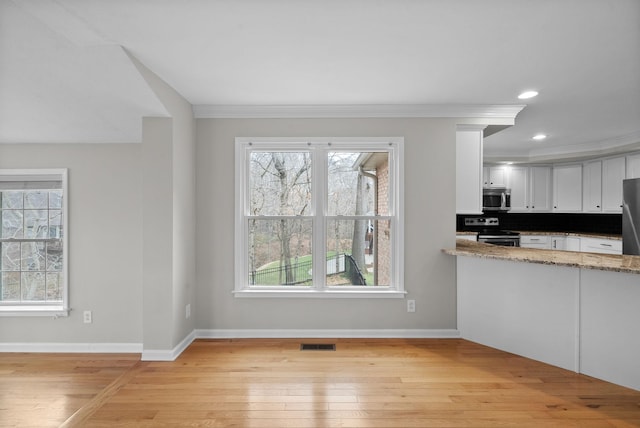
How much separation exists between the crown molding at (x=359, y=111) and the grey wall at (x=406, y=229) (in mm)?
65

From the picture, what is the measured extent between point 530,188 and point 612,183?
108 centimetres

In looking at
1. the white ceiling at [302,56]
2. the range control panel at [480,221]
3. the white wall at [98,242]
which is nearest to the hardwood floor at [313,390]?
the white wall at [98,242]

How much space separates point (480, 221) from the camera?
5.85 meters

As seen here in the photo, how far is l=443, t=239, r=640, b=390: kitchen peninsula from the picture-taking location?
2373 mm

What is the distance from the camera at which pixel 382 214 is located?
11.3ft

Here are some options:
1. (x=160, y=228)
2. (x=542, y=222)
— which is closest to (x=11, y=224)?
(x=160, y=228)

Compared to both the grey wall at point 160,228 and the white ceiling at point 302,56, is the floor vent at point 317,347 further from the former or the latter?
the white ceiling at point 302,56

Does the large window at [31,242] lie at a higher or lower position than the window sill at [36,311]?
higher

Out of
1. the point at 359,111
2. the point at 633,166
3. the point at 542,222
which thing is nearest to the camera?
the point at 359,111

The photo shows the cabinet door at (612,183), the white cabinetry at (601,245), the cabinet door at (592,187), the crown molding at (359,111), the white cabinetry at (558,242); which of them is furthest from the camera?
the white cabinetry at (558,242)

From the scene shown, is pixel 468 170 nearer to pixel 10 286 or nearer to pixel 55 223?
pixel 55 223

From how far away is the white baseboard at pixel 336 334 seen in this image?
3338 mm

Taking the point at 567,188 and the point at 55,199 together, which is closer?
the point at 55,199

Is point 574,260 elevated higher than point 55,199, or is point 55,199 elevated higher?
point 55,199
